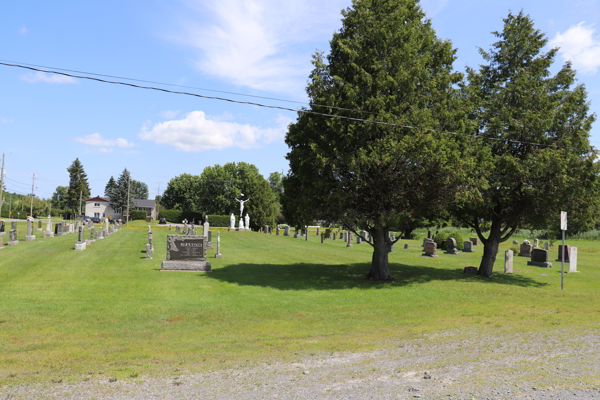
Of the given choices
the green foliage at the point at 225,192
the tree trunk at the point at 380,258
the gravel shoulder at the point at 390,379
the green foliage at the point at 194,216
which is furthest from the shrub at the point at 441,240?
the green foliage at the point at 194,216

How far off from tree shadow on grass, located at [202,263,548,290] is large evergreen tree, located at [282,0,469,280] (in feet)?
8.17

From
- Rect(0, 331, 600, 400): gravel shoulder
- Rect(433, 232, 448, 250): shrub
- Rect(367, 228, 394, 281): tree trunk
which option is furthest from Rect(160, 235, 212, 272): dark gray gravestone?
Rect(433, 232, 448, 250): shrub

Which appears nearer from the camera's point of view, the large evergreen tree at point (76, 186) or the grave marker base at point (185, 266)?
the grave marker base at point (185, 266)

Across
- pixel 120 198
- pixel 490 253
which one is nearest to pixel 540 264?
pixel 490 253

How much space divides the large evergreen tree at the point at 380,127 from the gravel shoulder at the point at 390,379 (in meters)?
8.59

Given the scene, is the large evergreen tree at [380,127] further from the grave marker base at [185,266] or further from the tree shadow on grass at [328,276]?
the grave marker base at [185,266]

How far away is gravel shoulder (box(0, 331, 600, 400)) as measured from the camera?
18.1 ft

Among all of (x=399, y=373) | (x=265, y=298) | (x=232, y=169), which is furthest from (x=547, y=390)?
(x=232, y=169)

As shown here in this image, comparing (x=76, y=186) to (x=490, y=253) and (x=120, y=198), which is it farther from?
(x=490, y=253)

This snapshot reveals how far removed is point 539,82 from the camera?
19047 mm

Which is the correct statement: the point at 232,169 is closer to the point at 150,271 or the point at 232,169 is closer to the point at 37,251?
the point at 37,251

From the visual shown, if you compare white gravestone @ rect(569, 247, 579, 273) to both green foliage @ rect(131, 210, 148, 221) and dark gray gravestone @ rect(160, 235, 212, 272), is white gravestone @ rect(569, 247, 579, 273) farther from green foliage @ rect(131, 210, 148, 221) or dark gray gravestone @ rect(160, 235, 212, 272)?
green foliage @ rect(131, 210, 148, 221)

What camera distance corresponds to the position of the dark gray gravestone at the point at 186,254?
766 inches

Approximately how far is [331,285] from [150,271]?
7842 mm
